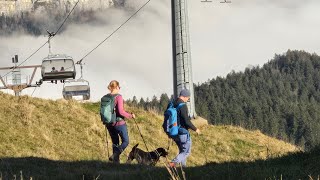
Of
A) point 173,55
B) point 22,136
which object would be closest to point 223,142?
point 173,55

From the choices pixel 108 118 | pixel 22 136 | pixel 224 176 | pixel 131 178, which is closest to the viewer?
pixel 224 176

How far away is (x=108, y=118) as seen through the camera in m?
12.1

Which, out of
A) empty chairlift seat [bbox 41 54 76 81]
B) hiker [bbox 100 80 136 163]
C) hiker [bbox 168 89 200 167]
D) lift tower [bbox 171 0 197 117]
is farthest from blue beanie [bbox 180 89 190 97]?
empty chairlift seat [bbox 41 54 76 81]

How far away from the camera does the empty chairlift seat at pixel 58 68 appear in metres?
39.5

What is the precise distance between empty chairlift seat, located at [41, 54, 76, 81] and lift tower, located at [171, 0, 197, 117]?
61.7 feet

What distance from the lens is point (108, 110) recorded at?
12.1 meters

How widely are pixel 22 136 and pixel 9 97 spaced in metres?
4.54

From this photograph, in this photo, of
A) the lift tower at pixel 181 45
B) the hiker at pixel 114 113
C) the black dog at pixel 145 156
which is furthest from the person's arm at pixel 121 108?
the lift tower at pixel 181 45

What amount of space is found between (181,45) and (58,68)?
20.4 metres

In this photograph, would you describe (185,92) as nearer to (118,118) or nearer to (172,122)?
(172,122)

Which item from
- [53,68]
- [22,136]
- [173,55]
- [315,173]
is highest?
[53,68]

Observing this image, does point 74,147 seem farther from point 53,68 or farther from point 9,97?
point 53,68

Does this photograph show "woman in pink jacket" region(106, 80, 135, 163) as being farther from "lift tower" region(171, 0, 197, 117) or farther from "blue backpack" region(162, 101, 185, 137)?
"lift tower" region(171, 0, 197, 117)

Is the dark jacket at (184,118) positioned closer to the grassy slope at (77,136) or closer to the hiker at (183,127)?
the hiker at (183,127)
